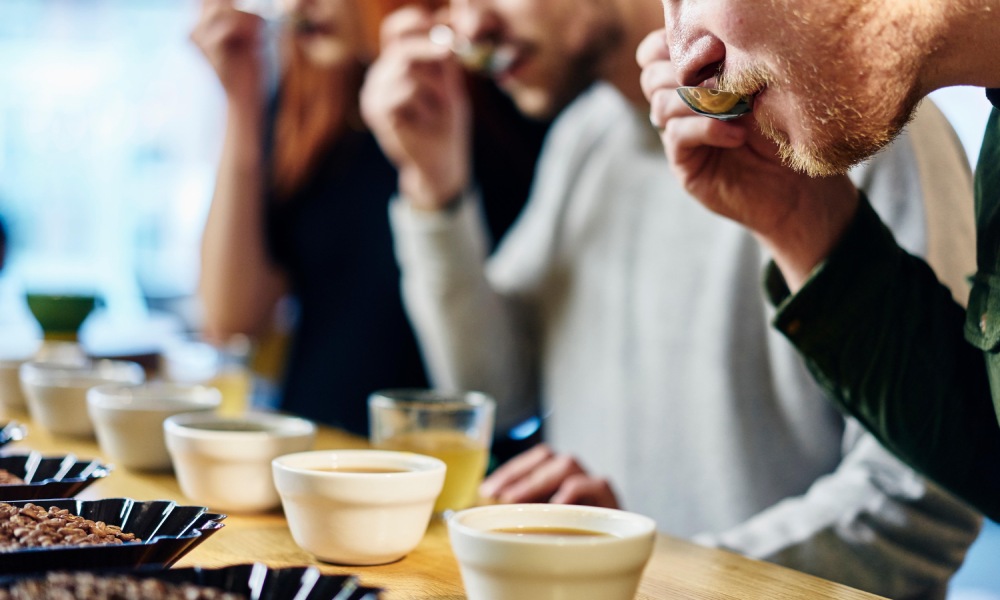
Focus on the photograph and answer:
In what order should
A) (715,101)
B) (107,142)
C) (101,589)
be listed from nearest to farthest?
(101,589) → (715,101) → (107,142)

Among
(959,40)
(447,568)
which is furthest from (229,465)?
(959,40)

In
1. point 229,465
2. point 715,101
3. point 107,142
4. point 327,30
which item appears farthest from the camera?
point 107,142

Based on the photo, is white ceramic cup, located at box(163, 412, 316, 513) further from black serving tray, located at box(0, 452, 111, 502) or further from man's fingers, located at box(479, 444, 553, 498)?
man's fingers, located at box(479, 444, 553, 498)

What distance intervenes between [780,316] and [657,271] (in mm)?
707

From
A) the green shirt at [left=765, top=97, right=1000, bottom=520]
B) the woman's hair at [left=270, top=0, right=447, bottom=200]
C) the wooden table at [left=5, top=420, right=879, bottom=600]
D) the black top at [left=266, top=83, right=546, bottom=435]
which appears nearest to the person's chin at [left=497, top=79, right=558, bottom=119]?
the black top at [left=266, top=83, right=546, bottom=435]

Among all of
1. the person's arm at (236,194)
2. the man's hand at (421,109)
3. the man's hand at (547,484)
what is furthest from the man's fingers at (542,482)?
→ the person's arm at (236,194)

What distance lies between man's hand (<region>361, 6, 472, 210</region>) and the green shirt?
930mm

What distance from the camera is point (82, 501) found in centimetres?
67

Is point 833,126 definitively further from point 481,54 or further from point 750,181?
point 481,54

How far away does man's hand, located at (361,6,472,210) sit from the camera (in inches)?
65.1

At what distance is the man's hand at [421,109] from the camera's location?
65.1 inches

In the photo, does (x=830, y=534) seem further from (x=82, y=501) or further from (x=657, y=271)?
(x=82, y=501)

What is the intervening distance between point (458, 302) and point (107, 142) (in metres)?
4.76

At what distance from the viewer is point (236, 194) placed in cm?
223
